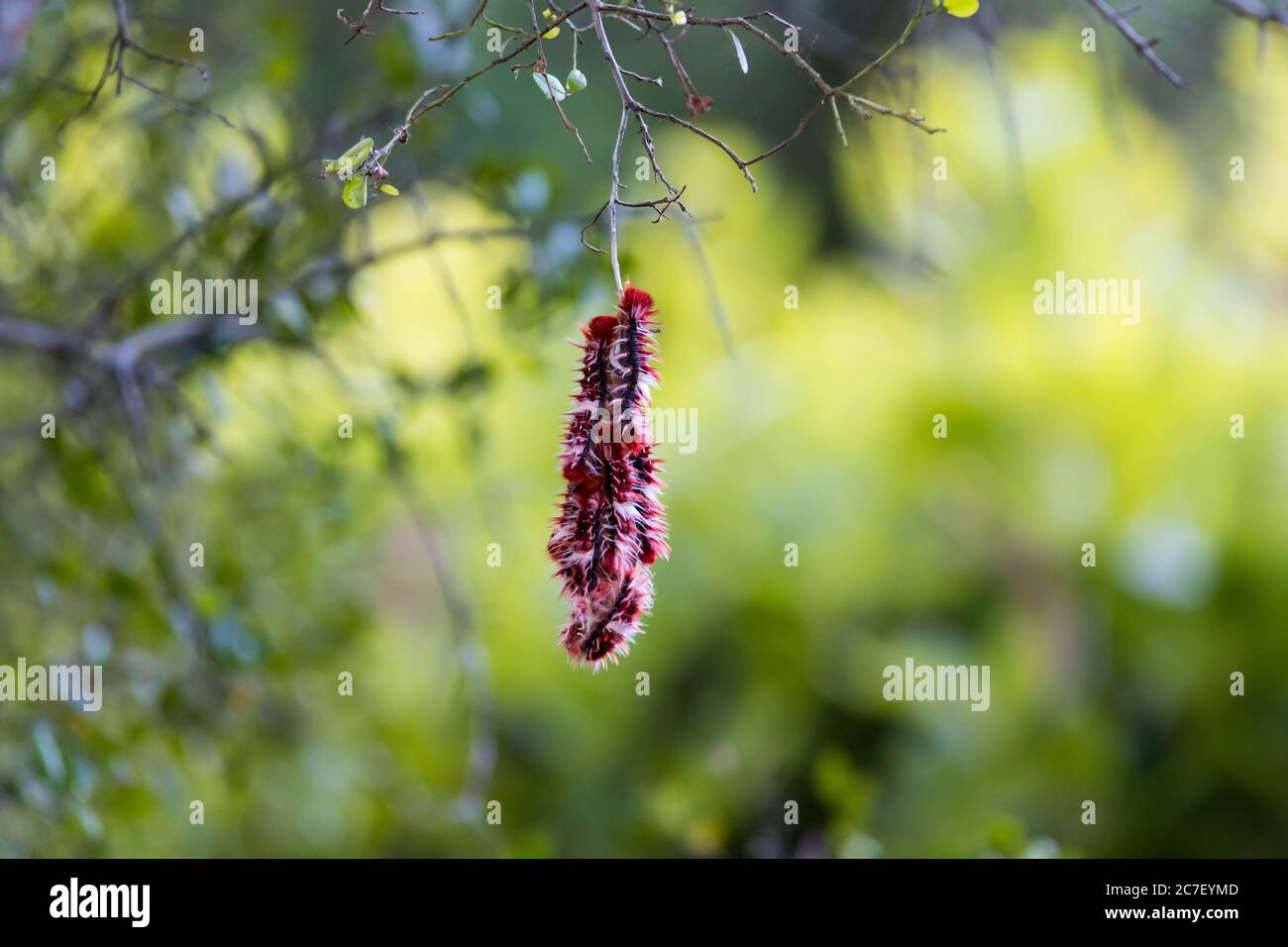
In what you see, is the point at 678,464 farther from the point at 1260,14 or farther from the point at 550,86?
the point at 550,86

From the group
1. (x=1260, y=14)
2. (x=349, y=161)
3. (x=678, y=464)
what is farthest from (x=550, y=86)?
(x=678, y=464)

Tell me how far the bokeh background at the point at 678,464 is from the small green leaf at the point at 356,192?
1.22 feet

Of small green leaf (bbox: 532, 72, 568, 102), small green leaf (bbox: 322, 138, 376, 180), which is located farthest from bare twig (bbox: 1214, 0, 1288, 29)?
small green leaf (bbox: 322, 138, 376, 180)

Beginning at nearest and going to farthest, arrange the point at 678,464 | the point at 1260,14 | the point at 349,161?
1. the point at 349,161
2. the point at 1260,14
3. the point at 678,464

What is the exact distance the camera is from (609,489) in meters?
0.60

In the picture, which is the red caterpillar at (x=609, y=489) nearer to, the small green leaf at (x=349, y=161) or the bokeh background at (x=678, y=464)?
the small green leaf at (x=349, y=161)

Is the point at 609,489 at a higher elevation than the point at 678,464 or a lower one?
lower

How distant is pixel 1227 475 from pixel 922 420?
621 mm

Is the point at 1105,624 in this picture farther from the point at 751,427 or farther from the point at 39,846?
the point at 39,846

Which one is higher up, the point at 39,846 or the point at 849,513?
the point at 849,513

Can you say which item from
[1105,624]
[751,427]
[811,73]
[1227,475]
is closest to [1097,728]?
[1105,624]

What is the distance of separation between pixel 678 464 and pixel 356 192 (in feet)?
6.61

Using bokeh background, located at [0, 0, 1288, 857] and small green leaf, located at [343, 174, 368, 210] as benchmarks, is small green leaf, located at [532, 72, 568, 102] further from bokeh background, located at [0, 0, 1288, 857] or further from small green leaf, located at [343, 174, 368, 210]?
bokeh background, located at [0, 0, 1288, 857]

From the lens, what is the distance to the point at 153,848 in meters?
1.57
